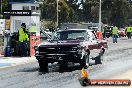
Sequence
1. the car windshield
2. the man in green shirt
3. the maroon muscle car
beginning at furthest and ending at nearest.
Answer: the man in green shirt, the car windshield, the maroon muscle car

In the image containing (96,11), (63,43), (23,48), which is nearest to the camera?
(63,43)

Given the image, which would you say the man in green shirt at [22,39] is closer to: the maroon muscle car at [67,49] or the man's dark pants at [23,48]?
the man's dark pants at [23,48]

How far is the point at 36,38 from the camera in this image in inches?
1075

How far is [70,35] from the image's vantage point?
64.4 feet

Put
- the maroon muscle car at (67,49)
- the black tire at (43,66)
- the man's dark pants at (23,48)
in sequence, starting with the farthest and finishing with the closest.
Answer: the man's dark pants at (23,48)
the black tire at (43,66)
the maroon muscle car at (67,49)

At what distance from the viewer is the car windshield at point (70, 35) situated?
1944 centimetres

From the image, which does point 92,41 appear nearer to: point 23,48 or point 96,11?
point 23,48

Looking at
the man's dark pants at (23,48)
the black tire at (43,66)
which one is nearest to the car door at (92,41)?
the black tire at (43,66)

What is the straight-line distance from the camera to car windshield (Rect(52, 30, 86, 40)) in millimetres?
19438

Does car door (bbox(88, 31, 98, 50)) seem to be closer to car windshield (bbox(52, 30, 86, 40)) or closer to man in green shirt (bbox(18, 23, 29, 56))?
car windshield (bbox(52, 30, 86, 40))

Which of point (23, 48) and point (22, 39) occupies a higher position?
point (22, 39)

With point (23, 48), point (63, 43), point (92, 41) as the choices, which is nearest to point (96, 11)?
point (23, 48)

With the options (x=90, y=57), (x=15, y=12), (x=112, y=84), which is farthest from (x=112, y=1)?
(x=112, y=84)

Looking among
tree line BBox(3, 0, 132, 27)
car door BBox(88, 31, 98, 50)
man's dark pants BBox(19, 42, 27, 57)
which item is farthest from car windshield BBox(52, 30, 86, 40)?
tree line BBox(3, 0, 132, 27)
